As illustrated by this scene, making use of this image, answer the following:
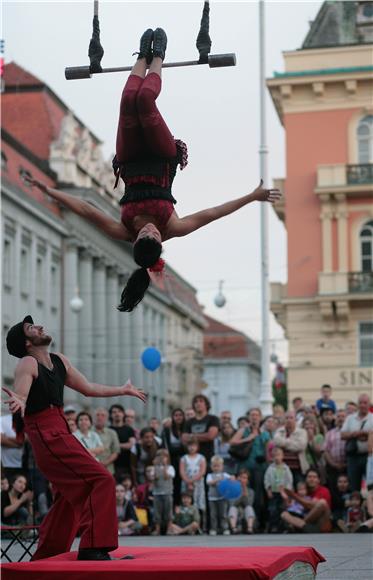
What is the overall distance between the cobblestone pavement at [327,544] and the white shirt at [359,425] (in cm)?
145

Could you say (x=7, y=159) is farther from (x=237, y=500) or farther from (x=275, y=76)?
(x=237, y=500)

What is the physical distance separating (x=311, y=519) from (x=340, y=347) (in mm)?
22457

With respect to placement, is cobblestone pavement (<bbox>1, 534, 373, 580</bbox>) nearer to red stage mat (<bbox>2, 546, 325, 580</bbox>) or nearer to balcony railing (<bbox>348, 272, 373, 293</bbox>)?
red stage mat (<bbox>2, 546, 325, 580</bbox>)

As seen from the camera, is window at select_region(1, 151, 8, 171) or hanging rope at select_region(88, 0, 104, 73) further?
window at select_region(1, 151, 8, 171)

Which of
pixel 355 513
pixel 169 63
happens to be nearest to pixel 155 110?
pixel 169 63

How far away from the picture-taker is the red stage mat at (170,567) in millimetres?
7879

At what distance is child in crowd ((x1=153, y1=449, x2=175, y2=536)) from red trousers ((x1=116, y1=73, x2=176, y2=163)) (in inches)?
378

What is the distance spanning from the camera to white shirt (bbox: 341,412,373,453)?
58.5 feet

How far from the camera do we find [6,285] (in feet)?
162

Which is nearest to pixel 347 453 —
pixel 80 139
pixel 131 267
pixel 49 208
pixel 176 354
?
pixel 49 208

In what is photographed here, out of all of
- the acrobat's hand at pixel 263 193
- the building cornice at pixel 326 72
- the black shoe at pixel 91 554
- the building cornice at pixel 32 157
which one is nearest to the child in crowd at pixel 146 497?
the acrobat's hand at pixel 263 193

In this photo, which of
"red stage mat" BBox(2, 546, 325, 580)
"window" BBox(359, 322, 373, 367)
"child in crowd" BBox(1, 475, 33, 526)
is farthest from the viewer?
"window" BBox(359, 322, 373, 367)

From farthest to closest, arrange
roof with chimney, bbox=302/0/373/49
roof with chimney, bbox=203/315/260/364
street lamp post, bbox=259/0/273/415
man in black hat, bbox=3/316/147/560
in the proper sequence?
1. roof with chimney, bbox=203/315/260/364
2. roof with chimney, bbox=302/0/373/49
3. street lamp post, bbox=259/0/273/415
4. man in black hat, bbox=3/316/147/560

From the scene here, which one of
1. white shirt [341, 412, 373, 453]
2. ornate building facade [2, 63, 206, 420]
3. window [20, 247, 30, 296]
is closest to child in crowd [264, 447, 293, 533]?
white shirt [341, 412, 373, 453]
